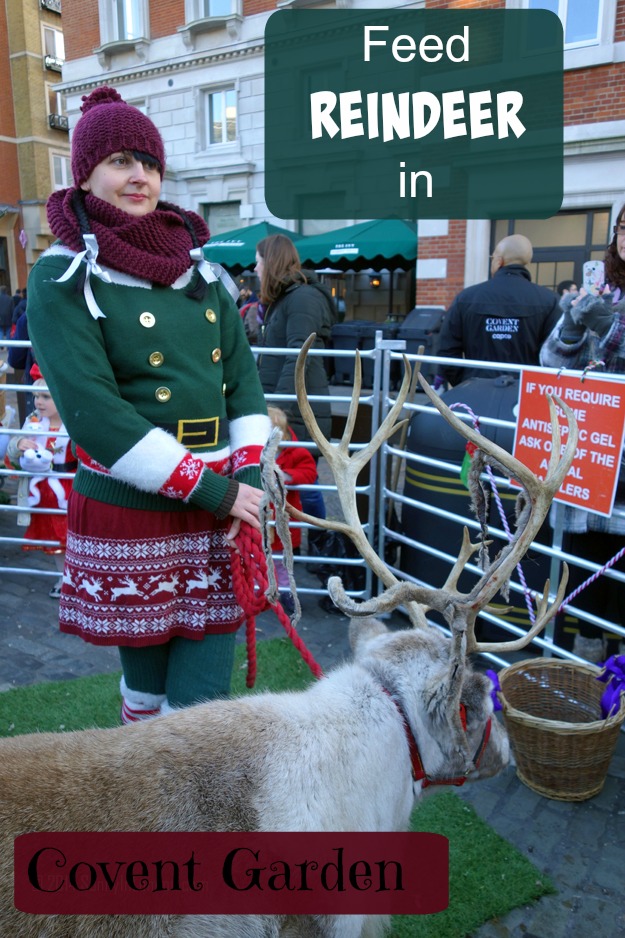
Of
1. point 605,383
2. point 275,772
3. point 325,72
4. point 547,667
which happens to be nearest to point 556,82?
point 325,72

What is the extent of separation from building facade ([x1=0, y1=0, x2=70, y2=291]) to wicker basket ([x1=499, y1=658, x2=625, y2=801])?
2844 centimetres

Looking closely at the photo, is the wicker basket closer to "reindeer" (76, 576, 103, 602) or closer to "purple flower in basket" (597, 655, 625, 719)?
"purple flower in basket" (597, 655, 625, 719)

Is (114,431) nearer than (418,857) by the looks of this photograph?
No

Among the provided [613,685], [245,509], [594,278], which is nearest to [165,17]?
[594,278]

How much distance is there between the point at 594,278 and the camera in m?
3.36

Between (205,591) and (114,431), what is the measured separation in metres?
0.57

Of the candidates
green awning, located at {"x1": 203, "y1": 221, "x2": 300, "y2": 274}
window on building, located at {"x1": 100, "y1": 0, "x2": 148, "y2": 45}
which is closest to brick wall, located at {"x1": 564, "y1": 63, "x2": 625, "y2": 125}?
green awning, located at {"x1": 203, "y1": 221, "x2": 300, "y2": 274}

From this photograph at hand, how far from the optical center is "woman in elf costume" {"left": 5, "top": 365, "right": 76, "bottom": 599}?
194 inches

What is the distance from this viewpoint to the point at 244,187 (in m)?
17.7

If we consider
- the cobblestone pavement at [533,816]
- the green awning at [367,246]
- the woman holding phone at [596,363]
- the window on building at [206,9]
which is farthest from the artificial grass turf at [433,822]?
the window on building at [206,9]

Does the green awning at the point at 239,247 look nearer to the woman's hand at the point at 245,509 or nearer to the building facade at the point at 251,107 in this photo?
the building facade at the point at 251,107

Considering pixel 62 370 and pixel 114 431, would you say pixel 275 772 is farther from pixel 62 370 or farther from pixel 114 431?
pixel 62 370

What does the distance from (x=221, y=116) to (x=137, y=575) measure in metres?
19.0

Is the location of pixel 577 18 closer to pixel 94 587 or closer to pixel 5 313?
pixel 5 313
